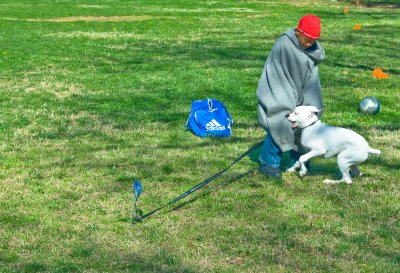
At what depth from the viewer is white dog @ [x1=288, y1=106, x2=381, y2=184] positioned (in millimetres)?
6961

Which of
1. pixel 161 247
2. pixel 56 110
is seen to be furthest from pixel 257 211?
pixel 56 110

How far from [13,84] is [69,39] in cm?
752

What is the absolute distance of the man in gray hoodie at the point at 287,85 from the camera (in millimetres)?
7191

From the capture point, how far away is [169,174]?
763 centimetres

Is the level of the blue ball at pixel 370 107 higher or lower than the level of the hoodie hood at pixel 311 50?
lower

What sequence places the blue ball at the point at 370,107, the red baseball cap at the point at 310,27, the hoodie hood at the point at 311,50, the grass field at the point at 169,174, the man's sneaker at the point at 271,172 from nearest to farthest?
the grass field at the point at 169,174 → the red baseball cap at the point at 310,27 → the hoodie hood at the point at 311,50 → the man's sneaker at the point at 271,172 → the blue ball at the point at 370,107

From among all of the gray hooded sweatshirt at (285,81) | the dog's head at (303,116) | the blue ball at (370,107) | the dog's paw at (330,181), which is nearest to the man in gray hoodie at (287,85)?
the gray hooded sweatshirt at (285,81)

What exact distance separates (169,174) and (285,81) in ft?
5.50

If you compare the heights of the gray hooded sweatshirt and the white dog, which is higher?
the gray hooded sweatshirt

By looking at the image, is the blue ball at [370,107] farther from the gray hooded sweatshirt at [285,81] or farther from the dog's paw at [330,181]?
the dog's paw at [330,181]

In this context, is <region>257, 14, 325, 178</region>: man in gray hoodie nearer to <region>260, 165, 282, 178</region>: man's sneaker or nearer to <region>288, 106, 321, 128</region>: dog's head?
<region>260, 165, 282, 178</region>: man's sneaker

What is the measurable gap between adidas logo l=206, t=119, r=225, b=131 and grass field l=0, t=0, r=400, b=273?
0.55 ft

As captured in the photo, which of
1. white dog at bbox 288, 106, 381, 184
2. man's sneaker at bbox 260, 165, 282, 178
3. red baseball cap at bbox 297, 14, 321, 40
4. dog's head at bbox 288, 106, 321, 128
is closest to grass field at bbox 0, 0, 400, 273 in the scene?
man's sneaker at bbox 260, 165, 282, 178

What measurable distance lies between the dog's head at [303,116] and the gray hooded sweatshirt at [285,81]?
0.16 metres
